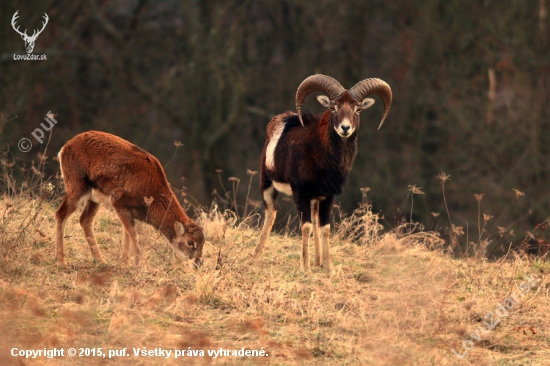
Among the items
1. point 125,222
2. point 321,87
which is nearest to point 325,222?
point 321,87

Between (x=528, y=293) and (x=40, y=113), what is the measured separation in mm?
21107

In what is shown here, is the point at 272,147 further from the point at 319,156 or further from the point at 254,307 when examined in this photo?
the point at 254,307

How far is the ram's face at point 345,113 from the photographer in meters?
10.5

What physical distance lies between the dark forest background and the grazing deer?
1464 centimetres

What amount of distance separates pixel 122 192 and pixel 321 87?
2.90 metres

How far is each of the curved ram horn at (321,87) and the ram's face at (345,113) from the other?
0.12m

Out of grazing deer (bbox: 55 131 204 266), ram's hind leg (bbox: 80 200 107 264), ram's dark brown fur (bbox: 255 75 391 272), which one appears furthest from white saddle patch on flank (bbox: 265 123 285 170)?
ram's hind leg (bbox: 80 200 107 264)

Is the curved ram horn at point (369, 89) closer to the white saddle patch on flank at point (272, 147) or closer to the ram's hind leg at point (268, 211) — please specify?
the white saddle patch on flank at point (272, 147)

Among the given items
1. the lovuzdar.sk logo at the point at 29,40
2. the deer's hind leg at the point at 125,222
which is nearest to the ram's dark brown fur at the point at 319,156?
the deer's hind leg at the point at 125,222

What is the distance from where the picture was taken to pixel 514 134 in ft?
79.4

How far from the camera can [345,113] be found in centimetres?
1070

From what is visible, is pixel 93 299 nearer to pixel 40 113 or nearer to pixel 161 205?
pixel 161 205

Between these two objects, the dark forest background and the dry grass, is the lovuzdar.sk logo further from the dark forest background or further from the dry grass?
the dry grass

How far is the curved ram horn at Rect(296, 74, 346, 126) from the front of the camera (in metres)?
11.1
